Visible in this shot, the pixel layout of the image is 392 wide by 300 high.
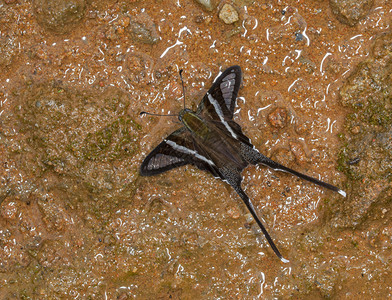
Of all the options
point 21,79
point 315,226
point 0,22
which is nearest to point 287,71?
point 315,226

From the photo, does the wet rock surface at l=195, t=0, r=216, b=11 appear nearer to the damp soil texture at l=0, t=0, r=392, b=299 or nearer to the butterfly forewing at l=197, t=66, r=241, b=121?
the damp soil texture at l=0, t=0, r=392, b=299

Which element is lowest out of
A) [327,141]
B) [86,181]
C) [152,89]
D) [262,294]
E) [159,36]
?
[262,294]

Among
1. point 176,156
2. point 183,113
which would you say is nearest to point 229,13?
point 183,113

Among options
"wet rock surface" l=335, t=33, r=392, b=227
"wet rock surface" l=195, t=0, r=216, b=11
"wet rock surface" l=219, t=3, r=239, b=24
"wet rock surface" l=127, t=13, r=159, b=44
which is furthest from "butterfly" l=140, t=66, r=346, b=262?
"wet rock surface" l=127, t=13, r=159, b=44

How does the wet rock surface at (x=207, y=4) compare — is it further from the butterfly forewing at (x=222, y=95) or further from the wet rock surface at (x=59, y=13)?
the wet rock surface at (x=59, y=13)

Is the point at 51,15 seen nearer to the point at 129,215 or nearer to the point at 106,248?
the point at 129,215
